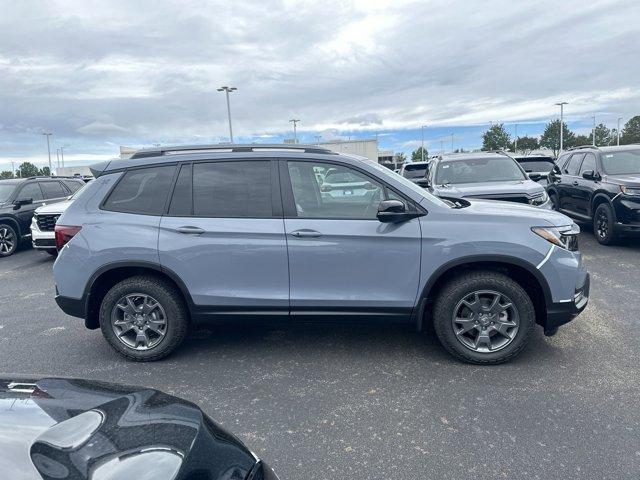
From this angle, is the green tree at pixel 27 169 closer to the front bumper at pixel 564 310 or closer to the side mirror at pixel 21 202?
the side mirror at pixel 21 202

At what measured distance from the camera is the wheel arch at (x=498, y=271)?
12.4 ft

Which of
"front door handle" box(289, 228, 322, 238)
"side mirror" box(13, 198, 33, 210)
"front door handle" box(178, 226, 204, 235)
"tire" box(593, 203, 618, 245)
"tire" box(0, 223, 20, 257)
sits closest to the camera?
"front door handle" box(289, 228, 322, 238)

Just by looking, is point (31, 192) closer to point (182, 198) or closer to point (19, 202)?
point (19, 202)

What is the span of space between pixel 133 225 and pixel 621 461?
12.7ft

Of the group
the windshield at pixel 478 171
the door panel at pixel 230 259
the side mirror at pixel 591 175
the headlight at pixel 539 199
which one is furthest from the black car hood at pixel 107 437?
the side mirror at pixel 591 175

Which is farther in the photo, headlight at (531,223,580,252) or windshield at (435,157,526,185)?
windshield at (435,157,526,185)

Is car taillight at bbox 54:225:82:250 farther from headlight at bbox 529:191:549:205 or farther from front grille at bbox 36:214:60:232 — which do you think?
headlight at bbox 529:191:549:205

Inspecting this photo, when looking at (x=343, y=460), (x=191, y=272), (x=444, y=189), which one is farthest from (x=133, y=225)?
(x=444, y=189)

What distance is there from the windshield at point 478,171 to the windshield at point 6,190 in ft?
31.8

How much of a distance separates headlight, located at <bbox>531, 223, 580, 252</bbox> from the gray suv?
1 cm

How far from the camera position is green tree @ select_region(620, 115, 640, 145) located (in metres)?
59.8

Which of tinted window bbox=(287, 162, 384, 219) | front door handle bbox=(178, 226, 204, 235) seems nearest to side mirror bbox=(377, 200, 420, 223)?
tinted window bbox=(287, 162, 384, 219)

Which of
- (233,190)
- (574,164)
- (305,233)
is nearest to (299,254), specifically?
(305,233)

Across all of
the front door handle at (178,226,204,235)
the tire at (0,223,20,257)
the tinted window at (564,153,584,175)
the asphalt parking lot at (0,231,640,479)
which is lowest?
the asphalt parking lot at (0,231,640,479)
